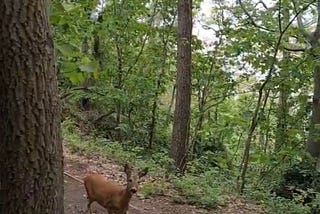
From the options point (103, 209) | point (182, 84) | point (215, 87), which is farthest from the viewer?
point (215, 87)

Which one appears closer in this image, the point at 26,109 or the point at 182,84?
the point at 26,109

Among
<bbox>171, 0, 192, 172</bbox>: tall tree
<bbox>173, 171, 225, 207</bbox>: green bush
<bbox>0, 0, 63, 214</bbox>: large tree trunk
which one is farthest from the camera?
<bbox>171, 0, 192, 172</bbox>: tall tree

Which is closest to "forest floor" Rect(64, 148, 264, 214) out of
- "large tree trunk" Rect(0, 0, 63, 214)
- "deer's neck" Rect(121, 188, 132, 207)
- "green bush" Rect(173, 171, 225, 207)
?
"green bush" Rect(173, 171, 225, 207)

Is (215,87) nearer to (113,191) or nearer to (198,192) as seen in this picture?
(198,192)

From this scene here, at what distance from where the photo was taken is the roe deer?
493 cm

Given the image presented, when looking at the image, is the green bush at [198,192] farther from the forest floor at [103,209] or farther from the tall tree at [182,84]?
the tall tree at [182,84]

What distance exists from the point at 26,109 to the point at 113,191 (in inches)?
117

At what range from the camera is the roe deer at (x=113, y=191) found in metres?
4.93

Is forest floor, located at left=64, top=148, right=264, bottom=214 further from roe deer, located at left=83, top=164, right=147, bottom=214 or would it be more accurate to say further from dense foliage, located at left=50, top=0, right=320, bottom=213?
dense foliage, located at left=50, top=0, right=320, bottom=213

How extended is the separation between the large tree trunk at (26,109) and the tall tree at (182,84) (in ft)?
22.8

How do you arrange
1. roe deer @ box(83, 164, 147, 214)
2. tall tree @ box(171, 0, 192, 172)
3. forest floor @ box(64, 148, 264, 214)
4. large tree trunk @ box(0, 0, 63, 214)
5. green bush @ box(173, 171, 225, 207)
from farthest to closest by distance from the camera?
1. tall tree @ box(171, 0, 192, 172)
2. green bush @ box(173, 171, 225, 207)
3. forest floor @ box(64, 148, 264, 214)
4. roe deer @ box(83, 164, 147, 214)
5. large tree trunk @ box(0, 0, 63, 214)

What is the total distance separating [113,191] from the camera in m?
5.18

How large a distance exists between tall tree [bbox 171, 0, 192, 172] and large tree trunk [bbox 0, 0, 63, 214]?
6943mm

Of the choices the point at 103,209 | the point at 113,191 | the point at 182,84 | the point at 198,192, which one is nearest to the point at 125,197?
the point at 113,191
